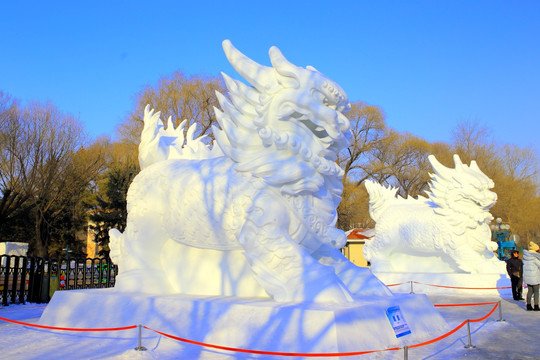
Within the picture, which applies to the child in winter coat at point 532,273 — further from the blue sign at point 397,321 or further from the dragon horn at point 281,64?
the dragon horn at point 281,64

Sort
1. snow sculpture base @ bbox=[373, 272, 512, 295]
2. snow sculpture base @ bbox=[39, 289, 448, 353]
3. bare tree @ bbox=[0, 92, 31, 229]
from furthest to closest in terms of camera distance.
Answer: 1. bare tree @ bbox=[0, 92, 31, 229]
2. snow sculpture base @ bbox=[373, 272, 512, 295]
3. snow sculpture base @ bbox=[39, 289, 448, 353]

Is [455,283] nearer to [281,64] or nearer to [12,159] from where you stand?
[281,64]

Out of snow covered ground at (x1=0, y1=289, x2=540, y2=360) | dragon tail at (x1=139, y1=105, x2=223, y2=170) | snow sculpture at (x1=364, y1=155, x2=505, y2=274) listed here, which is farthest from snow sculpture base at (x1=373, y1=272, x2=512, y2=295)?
dragon tail at (x1=139, y1=105, x2=223, y2=170)

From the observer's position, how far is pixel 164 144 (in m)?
5.76

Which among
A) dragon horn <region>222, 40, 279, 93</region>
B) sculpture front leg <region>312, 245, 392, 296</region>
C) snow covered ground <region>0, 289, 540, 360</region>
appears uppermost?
dragon horn <region>222, 40, 279, 93</region>

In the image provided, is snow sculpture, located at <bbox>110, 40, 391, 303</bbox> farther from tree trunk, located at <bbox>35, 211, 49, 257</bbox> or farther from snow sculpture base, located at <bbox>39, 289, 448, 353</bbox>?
tree trunk, located at <bbox>35, 211, 49, 257</bbox>

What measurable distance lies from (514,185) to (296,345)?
22860mm

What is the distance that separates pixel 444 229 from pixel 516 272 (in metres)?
1.82

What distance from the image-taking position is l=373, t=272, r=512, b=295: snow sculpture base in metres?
8.38

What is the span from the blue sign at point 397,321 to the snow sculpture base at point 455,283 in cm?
521

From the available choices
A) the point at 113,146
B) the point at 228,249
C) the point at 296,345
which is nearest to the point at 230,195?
the point at 228,249

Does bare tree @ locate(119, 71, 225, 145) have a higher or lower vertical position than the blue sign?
higher

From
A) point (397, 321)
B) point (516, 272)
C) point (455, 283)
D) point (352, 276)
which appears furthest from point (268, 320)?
point (455, 283)

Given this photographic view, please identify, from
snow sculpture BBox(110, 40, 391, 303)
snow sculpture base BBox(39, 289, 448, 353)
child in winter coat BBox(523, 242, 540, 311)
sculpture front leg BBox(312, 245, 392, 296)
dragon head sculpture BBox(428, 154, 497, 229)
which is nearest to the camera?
snow sculpture base BBox(39, 289, 448, 353)
